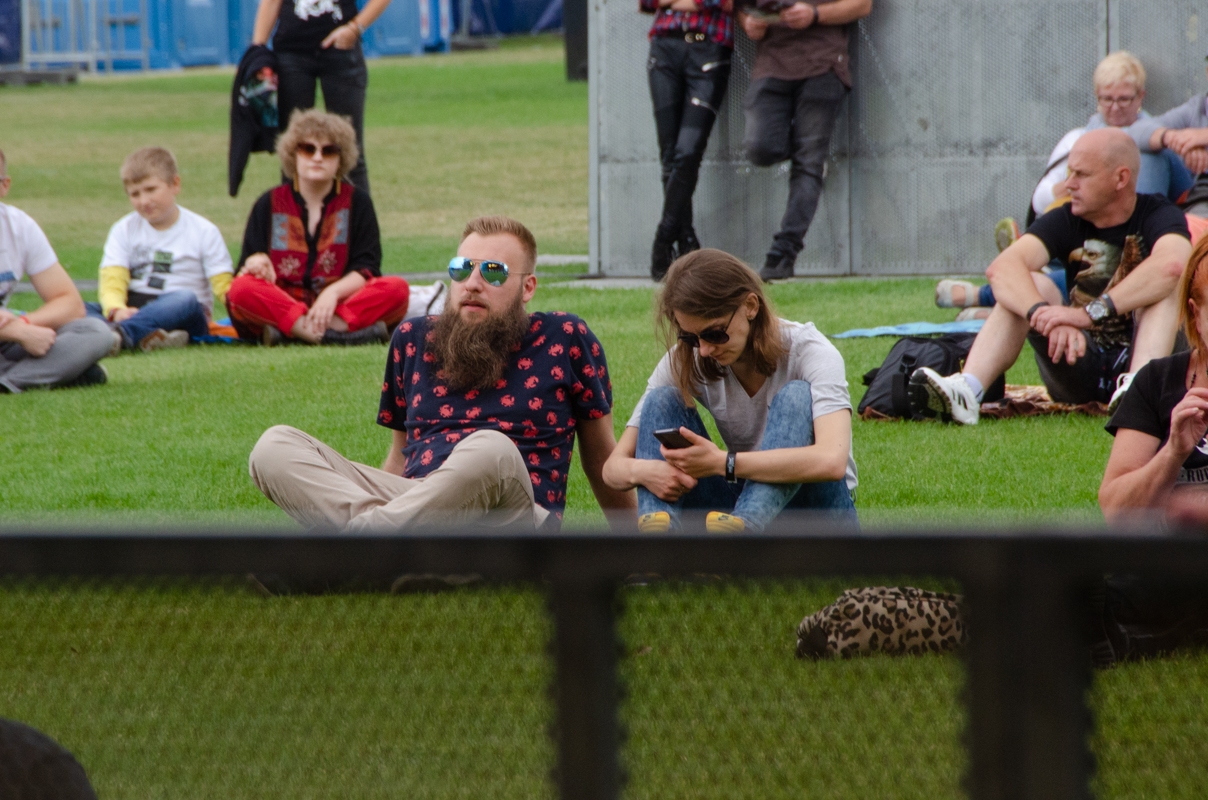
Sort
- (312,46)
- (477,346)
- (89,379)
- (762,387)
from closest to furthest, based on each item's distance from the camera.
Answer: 1. (762,387)
2. (477,346)
3. (89,379)
4. (312,46)

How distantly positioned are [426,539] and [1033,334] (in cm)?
558

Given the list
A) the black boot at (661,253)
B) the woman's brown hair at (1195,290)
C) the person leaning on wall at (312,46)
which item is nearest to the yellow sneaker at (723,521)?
the woman's brown hair at (1195,290)

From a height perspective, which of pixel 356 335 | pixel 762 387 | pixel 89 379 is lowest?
pixel 89 379

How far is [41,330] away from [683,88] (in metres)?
5.20

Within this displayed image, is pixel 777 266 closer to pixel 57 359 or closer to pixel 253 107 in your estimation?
pixel 253 107

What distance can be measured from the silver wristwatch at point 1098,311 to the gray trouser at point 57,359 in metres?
4.86

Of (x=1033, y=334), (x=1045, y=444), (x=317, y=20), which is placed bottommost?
(x=1045, y=444)

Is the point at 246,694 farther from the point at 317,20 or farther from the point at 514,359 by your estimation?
the point at 317,20

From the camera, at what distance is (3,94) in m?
35.5

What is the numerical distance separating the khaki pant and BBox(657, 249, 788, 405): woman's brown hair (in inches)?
21.6

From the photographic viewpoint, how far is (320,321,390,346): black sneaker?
355 inches

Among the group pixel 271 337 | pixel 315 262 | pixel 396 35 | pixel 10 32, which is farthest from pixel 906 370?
pixel 396 35

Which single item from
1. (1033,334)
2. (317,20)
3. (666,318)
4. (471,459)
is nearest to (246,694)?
(471,459)

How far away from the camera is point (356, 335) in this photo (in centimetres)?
901
